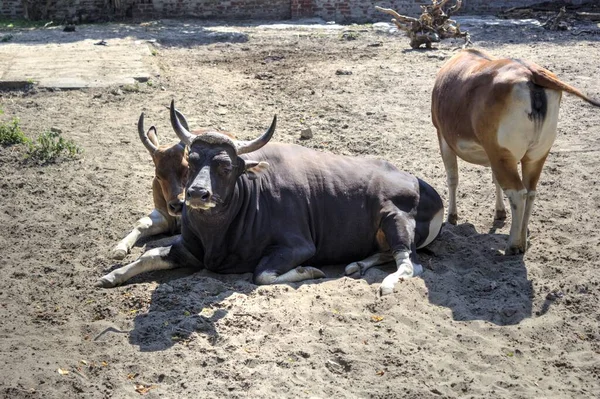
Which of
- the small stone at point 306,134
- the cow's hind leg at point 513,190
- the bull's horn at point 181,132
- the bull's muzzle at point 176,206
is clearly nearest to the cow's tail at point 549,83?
the cow's hind leg at point 513,190

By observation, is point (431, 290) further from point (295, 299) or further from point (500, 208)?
point (500, 208)

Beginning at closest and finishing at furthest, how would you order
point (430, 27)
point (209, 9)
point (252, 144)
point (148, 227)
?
point (252, 144) → point (148, 227) → point (430, 27) → point (209, 9)

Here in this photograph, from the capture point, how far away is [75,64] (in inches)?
543

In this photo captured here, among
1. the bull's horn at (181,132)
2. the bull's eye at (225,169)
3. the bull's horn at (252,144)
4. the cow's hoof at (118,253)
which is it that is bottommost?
the cow's hoof at (118,253)

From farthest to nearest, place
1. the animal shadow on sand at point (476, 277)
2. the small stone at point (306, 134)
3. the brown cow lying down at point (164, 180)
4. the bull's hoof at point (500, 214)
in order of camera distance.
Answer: the small stone at point (306, 134) < the bull's hoof at point (500, 214) < the brown cow lying down at point (164, 180) < the animal shadow on sand at point (476, 277)

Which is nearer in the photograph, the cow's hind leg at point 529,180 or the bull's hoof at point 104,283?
the bull's hoof at point 104,283

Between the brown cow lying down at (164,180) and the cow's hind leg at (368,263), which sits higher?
the brown cow lying down at (164,180)

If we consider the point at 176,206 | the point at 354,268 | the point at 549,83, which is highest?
the point at 549,83

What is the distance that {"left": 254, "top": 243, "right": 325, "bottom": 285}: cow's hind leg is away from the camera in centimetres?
682

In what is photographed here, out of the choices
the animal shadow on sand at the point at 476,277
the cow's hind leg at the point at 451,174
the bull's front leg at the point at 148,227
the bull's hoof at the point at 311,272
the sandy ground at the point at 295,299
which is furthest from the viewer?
the cow's hind leg at the point at 451,174

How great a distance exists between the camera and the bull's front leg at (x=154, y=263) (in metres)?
6.86

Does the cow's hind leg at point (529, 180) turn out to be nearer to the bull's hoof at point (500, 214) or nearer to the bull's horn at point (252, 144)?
the bull's hoof at point (500, 214)

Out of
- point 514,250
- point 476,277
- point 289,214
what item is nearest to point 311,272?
point 289,214

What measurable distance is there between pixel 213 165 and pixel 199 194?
1.17 ft
